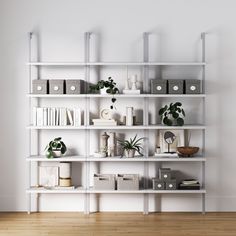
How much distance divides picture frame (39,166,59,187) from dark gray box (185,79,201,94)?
1517 millimetres

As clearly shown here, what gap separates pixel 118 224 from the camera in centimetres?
459

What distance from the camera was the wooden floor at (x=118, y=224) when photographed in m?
4.30

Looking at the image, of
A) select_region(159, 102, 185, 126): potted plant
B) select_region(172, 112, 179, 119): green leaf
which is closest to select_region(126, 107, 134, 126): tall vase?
select_region(159, 102, 185, 126): potted plant

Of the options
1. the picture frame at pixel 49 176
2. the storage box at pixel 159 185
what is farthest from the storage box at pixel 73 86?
the storage box at pixel 159 185

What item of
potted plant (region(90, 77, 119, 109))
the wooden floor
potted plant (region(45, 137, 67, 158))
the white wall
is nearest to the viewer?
the wooden floor

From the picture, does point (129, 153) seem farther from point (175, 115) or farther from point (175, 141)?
point (175, 115)

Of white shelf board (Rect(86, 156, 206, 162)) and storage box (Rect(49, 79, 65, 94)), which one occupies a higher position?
storage box (Rect(49, 79, 65, 94))

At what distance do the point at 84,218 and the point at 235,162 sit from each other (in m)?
1.62

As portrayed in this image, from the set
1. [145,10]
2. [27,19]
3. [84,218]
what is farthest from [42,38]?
[84,218]

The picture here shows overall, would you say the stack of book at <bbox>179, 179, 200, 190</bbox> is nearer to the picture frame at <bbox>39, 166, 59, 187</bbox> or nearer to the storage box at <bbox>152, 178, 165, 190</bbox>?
the storage box at <bbox>152, 178, 165, 190</bbox>

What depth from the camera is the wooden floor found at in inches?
169

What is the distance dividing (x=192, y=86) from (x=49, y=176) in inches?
66.2

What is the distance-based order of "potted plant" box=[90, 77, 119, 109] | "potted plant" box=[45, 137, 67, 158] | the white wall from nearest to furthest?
1. "potted plant" box=[90, 77, 119, 109]
2. "potted plant" box=[45, 137, 67, 158]
3. the white wall

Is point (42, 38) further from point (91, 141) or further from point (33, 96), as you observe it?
point (91, 141)
